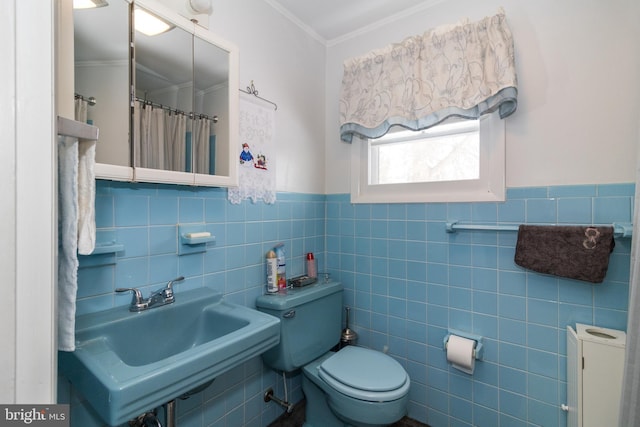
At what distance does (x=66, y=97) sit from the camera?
0.58m

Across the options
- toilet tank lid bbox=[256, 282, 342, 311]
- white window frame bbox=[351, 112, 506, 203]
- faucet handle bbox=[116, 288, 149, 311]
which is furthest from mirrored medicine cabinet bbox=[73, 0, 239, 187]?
white window frame bbox=[351, 112, 506, 203]

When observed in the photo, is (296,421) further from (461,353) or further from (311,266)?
(461,353)

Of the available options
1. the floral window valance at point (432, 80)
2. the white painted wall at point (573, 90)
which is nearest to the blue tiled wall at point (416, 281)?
the white painted wall at point (573, 90)

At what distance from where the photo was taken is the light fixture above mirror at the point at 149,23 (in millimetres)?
1025

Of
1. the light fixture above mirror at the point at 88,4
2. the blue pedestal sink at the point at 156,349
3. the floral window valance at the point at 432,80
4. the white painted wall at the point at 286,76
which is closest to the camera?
the blue pedestal sink at the point at 156,349

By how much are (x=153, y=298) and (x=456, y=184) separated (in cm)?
154

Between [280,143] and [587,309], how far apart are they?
1.69m

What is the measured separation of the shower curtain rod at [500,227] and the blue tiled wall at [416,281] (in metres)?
0.04

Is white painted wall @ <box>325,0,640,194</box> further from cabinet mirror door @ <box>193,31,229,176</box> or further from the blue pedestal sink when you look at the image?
the blue pedestal sink

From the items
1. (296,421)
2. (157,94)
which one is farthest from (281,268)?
(157,94)

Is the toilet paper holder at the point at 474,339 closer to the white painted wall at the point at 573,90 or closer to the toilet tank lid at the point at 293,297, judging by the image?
the toilet tank lid at the point at 293,297

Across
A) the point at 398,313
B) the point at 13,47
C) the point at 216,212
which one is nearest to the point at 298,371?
the point at 398,313

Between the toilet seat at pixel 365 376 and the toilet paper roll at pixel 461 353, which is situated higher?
the toilet paper roll at pixel 461 353

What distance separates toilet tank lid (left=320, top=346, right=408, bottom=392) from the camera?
1.28 metres
